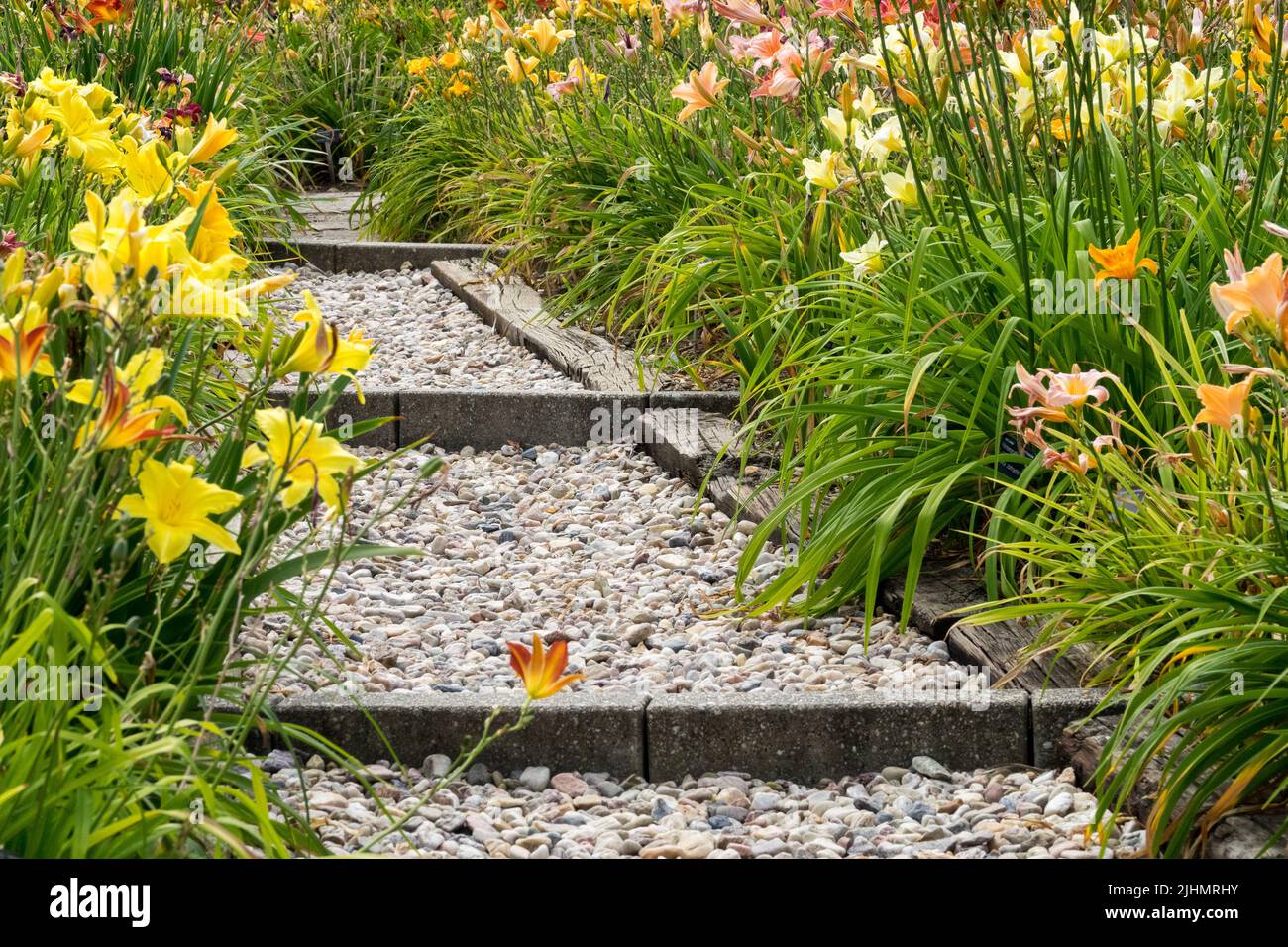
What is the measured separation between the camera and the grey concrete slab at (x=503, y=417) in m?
4.70

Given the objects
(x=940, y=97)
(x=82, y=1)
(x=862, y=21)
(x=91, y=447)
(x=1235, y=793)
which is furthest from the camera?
(x=82, y=1)

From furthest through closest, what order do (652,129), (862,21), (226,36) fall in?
(226,36) → (652,129) → (862,21)

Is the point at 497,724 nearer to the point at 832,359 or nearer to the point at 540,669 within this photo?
the point at 540,669

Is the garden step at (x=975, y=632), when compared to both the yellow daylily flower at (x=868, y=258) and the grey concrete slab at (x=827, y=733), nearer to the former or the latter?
the grey concrete slab at (x=827, y=733)

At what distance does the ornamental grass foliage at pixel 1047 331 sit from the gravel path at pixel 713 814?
0.65 feet

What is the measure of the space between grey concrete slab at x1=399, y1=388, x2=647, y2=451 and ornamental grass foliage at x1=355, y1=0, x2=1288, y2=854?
1.23 ft

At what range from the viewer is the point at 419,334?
19.9 ft

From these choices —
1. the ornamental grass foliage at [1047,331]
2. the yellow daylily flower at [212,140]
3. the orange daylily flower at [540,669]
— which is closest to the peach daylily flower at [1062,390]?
the ornamental grass foliage at [1047,331]

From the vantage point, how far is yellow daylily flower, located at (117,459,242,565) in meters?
1.67

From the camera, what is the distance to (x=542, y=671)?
5.34 feet

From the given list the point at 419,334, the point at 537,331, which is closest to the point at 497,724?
the point at 537,331
